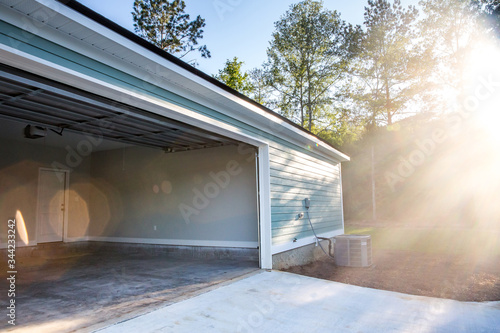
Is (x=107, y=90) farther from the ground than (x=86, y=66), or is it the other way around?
(x=86, y=66)

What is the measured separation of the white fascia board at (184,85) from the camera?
8.73 ft

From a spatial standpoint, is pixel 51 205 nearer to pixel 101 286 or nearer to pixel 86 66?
pixel 101 286

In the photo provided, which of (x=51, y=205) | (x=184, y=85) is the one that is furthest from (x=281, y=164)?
(x=51, y=205)

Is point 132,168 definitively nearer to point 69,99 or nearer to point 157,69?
point 69,99

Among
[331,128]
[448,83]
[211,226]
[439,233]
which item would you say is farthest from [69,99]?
[448,83]

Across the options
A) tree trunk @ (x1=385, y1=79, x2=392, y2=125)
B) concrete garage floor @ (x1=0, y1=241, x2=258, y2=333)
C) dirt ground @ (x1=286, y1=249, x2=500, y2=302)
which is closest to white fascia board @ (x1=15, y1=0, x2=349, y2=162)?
concrete garage floor @ (x1=0, y1=241, x2=258, y2=333)

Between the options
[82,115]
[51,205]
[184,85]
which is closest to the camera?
[184,85]

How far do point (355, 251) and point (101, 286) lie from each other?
4.54 metres

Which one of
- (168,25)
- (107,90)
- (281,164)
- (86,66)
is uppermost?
(168,25)

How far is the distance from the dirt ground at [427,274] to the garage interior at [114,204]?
5.25ft

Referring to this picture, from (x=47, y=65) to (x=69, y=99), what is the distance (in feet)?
5.24

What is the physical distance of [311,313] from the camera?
341cm

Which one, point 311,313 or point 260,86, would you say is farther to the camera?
point 260,86

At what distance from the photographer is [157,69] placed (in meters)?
3.48
